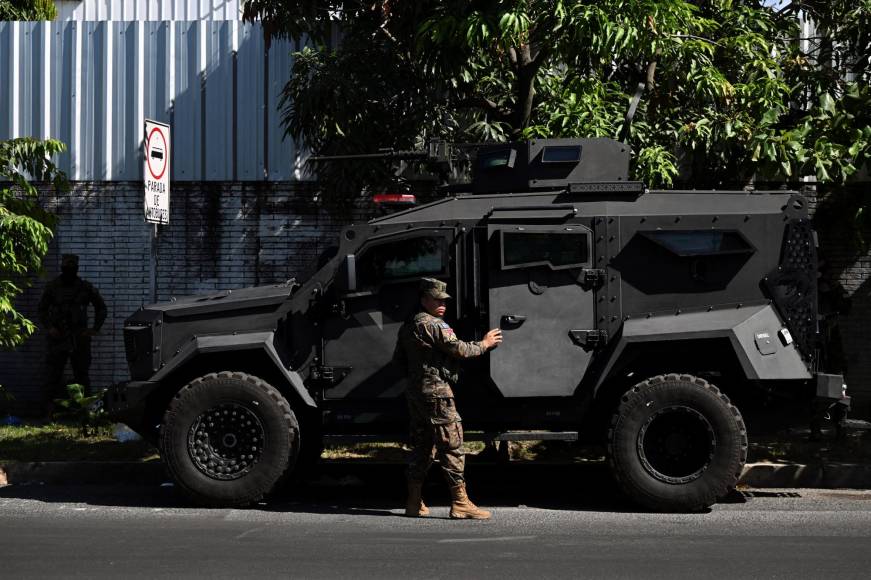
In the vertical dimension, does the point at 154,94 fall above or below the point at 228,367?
above

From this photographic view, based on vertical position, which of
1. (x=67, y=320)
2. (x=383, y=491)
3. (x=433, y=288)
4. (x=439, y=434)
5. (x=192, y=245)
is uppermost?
(x=192, y=245)

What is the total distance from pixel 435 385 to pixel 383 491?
1802mm

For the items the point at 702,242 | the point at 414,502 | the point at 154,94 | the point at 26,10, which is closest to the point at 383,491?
the point at 414,502

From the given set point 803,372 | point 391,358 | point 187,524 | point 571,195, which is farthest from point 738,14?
point 187,524

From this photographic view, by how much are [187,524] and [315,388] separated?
1.36 metres

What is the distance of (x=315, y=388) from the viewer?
8.11 m

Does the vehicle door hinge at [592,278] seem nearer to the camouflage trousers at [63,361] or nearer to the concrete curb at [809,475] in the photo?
the concrete curb at [809,475]

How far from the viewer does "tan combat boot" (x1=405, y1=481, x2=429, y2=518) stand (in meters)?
7.64

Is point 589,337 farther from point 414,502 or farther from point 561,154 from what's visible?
point 414,502

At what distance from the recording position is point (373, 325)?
26.5ft

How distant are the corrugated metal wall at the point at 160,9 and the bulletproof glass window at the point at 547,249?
12.4m

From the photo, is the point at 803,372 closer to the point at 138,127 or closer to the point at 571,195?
the point at 571,195

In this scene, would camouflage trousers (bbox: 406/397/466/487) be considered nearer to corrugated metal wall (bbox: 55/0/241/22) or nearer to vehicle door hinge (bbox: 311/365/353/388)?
vehicle door hinge (bbox: 311/365/353/388)

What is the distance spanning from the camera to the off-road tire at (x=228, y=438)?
25.8 feet
